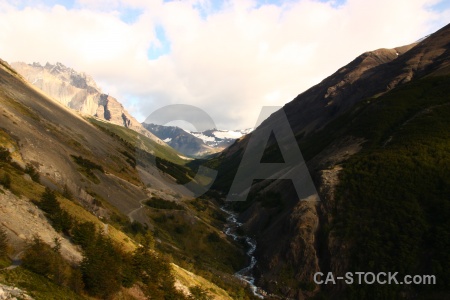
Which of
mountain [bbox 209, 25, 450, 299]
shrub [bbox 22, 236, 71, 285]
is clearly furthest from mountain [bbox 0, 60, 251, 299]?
mountain [bbox 209, 25, 450, 299]

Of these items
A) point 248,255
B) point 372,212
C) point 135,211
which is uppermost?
point 372,212

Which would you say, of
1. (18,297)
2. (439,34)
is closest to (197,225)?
(18,297)

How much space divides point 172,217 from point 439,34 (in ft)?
467

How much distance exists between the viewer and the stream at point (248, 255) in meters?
43.8

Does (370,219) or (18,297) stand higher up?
(370,219)

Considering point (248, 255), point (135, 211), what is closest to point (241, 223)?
point (248, 255)

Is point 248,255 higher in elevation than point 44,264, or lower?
higher

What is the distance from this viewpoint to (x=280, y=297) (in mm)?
41812

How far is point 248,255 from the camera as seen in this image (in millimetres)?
56375

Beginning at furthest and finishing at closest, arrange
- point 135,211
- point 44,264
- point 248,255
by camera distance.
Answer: point 248,255
point 135,211
point 44,264

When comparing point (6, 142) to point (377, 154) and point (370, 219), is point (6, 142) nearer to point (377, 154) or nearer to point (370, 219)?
point (370, 219)

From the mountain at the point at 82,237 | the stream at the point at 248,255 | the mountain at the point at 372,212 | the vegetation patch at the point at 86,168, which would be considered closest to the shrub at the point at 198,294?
the mountain at the point at 82,237

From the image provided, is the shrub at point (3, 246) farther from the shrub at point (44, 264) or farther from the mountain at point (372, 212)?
the mountain at point (372, 212)

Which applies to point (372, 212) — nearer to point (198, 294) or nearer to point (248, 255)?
point (248, 255)
